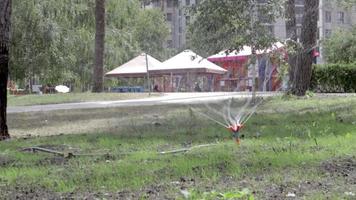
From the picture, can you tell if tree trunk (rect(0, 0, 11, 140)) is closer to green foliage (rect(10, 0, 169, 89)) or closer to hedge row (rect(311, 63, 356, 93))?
green foliage (rect(10, 0, 169, 89))

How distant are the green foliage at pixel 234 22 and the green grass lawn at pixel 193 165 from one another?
3.20 meters

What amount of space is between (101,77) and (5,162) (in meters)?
20.9

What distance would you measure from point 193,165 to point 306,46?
13610mm

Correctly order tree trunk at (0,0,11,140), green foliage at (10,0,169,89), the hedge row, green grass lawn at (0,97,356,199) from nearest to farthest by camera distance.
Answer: green grass lawn at (0,97,356,199) < tree trunk at (0,0,11,140) < green foliage at (10,0,169,89) < the hedge row

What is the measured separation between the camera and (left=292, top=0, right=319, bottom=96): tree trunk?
18516 millimetres

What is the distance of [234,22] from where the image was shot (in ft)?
41.7

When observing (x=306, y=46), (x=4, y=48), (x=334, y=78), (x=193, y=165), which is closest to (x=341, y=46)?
(x=334, y=78)

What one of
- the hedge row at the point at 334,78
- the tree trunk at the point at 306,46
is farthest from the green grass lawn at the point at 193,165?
the hedge row at the point at 334,78

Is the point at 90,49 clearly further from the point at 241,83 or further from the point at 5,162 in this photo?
the point at 5,162

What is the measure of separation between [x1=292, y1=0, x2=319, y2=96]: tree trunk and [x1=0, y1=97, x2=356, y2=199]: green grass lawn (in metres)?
9.03

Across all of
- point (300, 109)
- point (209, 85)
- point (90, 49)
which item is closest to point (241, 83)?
point (209, 85)

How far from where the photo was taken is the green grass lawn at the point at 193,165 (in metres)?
5.06

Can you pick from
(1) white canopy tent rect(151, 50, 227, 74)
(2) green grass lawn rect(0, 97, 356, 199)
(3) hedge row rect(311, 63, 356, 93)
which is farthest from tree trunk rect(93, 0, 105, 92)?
(2) green grass lawn rect(0, 97, 356, 199)

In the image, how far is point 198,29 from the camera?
13.6 meters
